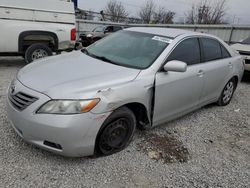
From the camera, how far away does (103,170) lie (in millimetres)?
2717

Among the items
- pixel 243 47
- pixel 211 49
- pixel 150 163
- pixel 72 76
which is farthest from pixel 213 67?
pixel 243 47

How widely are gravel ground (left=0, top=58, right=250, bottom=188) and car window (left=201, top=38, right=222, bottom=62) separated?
123 centimetres

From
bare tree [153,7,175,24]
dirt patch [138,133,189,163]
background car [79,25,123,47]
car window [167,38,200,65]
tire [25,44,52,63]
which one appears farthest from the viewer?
bare tree [153,7,175,24]

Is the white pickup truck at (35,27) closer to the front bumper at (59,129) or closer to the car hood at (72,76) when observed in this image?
the car hood at (72,76)

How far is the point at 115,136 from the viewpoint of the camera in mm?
2963

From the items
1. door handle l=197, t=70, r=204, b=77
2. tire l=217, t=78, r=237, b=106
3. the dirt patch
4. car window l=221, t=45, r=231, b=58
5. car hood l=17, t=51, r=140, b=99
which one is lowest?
the dirt patch

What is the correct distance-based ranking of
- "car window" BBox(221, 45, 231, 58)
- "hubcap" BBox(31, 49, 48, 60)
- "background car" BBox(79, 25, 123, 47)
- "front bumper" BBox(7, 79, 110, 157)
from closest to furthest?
"front bumper" BBox(7, 79, 110, 157) → "car window" BBox(221, 45, 231, 58) → "hubcap" BBox(31, 49, 48, 60) → "background car" BBox(79, 25, 123, 47)

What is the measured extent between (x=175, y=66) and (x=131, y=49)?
2.53ft

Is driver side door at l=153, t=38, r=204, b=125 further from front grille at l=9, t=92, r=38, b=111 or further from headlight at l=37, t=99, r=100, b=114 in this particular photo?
front grille at l=9, t=92, r=38, b=111

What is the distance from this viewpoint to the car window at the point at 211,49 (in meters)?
4.13

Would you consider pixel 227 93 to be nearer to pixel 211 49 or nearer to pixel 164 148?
pixel 211 49

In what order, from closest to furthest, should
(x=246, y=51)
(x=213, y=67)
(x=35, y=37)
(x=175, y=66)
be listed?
(x=175, y=66), (x=213, y=67), (x=35, y=37), (x=246, y=51)

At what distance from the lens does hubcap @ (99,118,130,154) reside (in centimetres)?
282

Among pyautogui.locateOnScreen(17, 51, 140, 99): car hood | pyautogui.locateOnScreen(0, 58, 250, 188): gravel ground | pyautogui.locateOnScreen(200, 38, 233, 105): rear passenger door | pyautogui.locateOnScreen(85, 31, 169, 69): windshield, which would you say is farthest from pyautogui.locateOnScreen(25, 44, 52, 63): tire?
pyautogui.locateOnScreen(200, 38, 233, 105): rear passenger door
